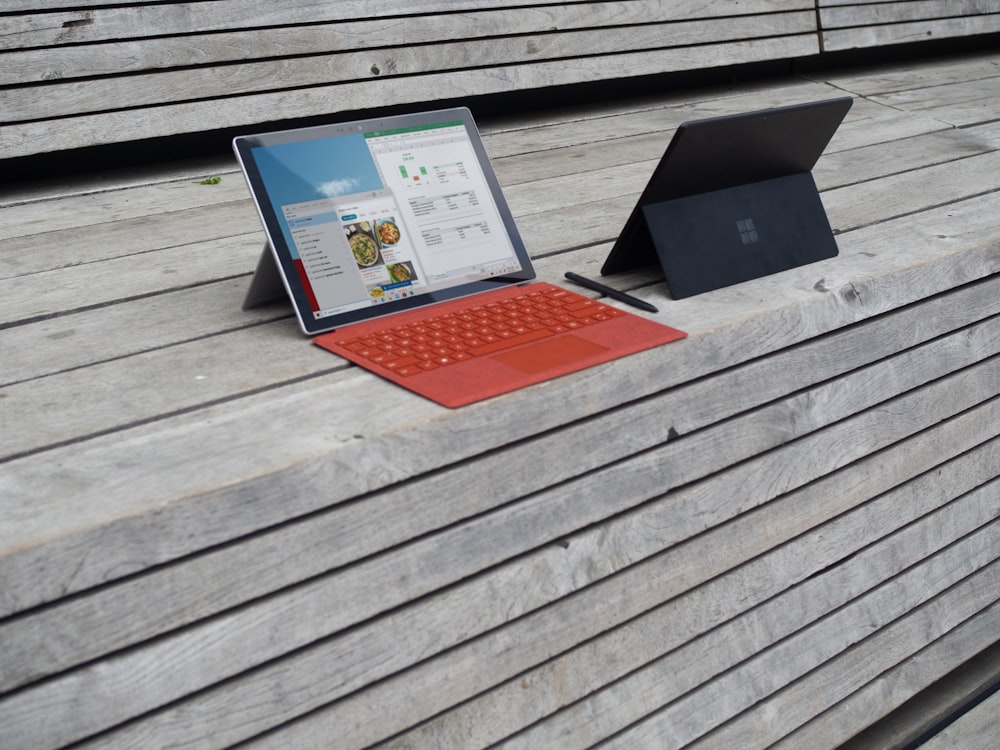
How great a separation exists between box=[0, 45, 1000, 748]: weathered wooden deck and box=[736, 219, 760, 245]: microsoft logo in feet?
0.26

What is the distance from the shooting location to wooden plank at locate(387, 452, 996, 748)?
133 cm

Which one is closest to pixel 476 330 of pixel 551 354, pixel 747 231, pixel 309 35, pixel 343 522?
pixel 551 354

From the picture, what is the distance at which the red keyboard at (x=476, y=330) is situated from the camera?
135 centimetres

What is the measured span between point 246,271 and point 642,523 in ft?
2.62

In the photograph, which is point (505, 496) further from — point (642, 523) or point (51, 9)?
point (51, 9)

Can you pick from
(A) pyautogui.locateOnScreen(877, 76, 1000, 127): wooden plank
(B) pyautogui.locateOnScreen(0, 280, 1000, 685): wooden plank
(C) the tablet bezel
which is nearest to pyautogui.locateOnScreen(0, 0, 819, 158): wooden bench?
(A) pyautogui.locateOnScreen(877, 76, 1000, 127): wooden plank

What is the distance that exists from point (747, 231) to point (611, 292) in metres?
0.25

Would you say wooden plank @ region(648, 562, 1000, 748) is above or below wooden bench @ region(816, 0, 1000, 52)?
below

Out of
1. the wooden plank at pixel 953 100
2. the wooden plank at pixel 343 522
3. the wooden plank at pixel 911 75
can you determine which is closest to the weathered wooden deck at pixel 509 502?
the wooden plank at pixel 343 522

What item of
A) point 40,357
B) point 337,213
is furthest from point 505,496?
point 40,357

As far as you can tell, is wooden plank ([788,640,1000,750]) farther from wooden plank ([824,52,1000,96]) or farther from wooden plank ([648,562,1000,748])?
wooden plank ([824,52,1000,96])

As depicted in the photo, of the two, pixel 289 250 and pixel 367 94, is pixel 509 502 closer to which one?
pixel 289 250

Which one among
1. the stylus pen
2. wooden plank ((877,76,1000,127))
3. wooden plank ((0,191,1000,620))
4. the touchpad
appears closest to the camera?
wooden plank ((0,191,1000,620))

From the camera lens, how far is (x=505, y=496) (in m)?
1.26
